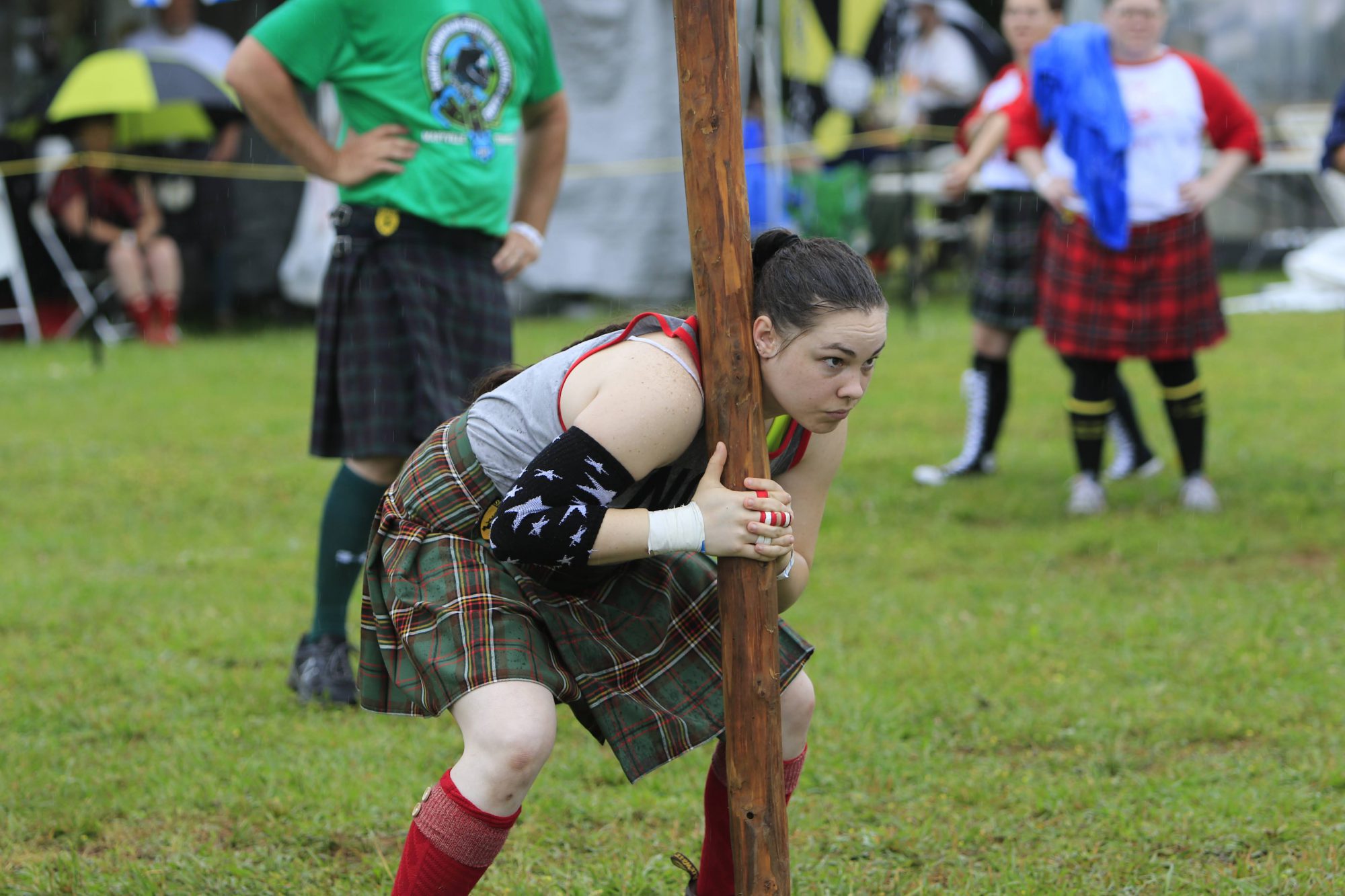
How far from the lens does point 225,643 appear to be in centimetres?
393

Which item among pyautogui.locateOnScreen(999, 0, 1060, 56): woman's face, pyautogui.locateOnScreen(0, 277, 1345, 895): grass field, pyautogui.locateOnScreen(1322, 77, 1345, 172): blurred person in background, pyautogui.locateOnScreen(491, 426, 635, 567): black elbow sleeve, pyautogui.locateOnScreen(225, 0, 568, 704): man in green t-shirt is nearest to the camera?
pyautogui.locateOnScreen(491, 426, 635, 567): black elbow sleeve

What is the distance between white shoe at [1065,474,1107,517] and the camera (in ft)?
17.2

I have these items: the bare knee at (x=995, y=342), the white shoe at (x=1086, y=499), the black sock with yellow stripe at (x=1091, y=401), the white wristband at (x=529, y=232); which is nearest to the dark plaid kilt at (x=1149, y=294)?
the black sock with yellow stripe at (x=1091, y=401)

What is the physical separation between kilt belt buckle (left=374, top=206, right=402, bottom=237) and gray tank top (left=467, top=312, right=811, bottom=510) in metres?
1.15

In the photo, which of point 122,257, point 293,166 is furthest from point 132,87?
point 293,166

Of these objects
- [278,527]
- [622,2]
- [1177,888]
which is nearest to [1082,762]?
[1177,888]

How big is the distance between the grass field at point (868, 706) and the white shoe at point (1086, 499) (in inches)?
3.8

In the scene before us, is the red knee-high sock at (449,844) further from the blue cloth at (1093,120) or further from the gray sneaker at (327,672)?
the blue cloth at (1093,120)

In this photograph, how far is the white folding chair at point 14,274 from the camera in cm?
992

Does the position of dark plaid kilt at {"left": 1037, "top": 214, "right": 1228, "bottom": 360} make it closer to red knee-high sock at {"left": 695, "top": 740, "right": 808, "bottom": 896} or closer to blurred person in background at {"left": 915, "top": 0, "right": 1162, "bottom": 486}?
blurred person in background at {"left": 915, "top": 0, "right": 1162, "bottom": 486}

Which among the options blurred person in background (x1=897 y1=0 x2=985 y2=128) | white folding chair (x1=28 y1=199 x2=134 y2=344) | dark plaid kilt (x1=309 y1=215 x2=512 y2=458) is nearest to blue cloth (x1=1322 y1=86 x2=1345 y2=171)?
dark plaid kilt (x1=309 y1=215 x2=512 y2=458)

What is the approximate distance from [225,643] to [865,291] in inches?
98.1

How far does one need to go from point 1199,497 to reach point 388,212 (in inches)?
126

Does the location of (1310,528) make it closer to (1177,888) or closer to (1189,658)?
(1189,658)
